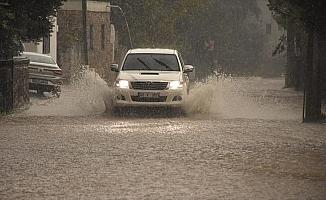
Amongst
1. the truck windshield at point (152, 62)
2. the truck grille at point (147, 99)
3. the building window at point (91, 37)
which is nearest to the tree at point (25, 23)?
the truck windshield at point (152, 62)

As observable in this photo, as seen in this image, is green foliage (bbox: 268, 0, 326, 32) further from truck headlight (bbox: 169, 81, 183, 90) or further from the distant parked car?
the distant parked car

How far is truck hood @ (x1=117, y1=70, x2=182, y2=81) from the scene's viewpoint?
2083 cm

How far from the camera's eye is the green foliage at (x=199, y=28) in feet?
206

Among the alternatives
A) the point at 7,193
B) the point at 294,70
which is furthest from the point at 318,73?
the point at 294,70

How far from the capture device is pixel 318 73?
19.8m

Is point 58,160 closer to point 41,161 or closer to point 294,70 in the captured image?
point 41,161

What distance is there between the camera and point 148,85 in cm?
2077

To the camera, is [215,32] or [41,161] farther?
[215,32]

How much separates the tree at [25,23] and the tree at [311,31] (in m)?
6.79

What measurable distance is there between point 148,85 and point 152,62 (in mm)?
1675

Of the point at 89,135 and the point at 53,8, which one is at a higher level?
the point at 53,8

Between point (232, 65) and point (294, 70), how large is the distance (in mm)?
44152

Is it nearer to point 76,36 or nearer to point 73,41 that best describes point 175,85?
point 73,41

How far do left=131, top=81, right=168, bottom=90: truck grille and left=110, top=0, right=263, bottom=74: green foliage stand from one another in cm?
4057
